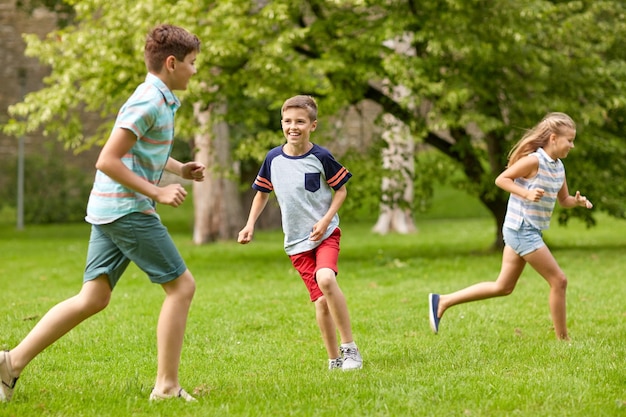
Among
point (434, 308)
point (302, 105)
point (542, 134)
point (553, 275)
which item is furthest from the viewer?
point (434, 308)

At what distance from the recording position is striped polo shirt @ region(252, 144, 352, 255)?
598 cm

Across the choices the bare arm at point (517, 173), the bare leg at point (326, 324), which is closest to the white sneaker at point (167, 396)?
the bare leg at point (326, 324)

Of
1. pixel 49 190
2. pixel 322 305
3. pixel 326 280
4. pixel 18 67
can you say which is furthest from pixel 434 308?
pixel 18 67

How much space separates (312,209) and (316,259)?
1.00 ft

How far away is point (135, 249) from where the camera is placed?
478cm

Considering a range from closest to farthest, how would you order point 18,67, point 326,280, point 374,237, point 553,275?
1. point 326,280
2. point 553,275
3. point 374,237
4. point 18,67

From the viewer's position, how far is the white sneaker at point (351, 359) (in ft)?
19.6

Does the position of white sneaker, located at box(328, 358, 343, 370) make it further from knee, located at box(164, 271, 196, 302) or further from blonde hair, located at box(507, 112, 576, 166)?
blonde hair, located at box(507, 112, 576, 166)

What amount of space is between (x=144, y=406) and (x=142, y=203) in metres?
0.99

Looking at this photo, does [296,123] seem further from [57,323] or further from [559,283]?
[559,283]

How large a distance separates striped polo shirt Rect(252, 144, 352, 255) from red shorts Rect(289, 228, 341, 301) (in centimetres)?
4

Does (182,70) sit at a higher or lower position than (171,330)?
higher

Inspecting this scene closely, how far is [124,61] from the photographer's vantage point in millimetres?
13734

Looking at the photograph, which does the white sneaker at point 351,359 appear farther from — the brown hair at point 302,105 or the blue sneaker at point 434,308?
the blue sneaker at point 434,308
